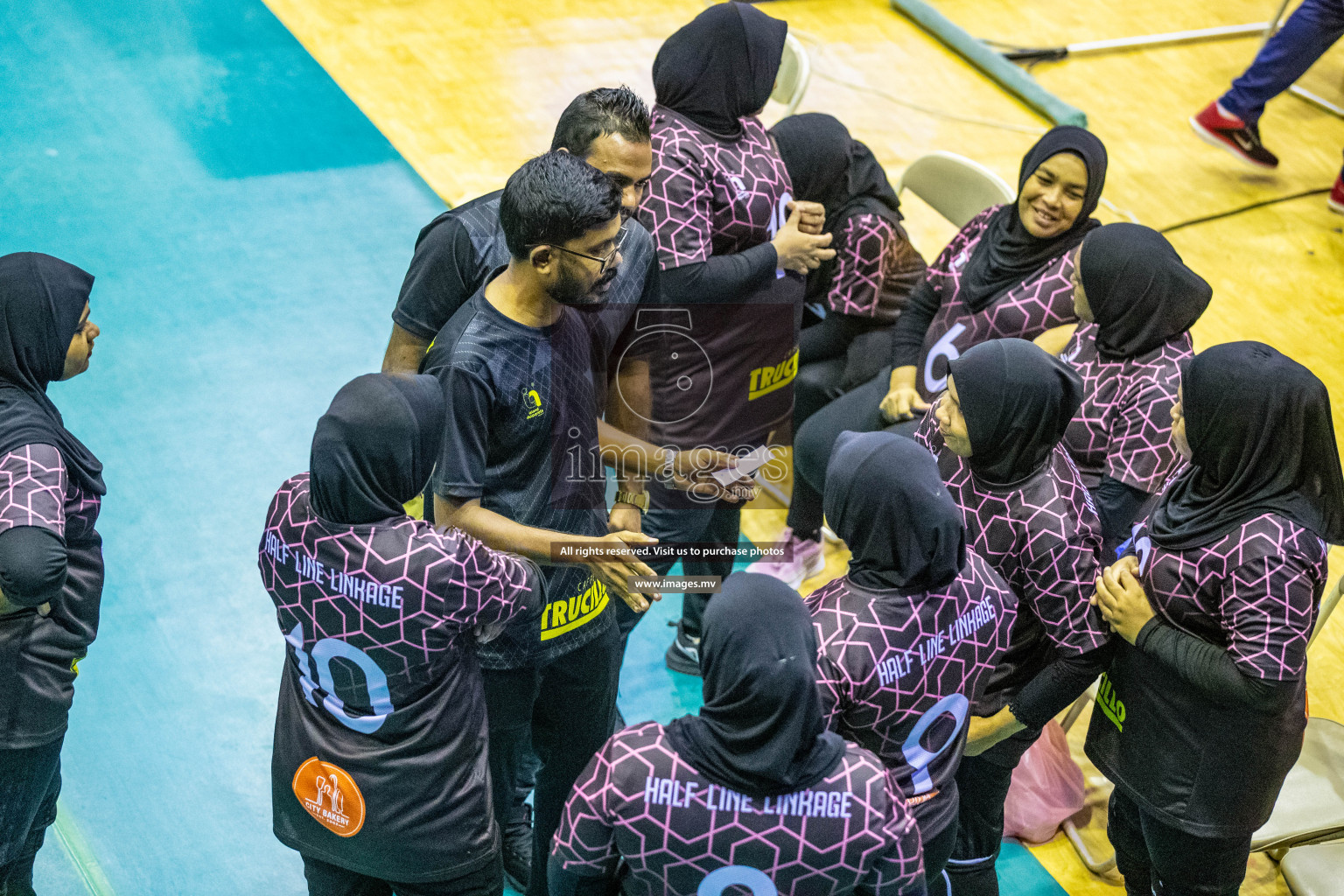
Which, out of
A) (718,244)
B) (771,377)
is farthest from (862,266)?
(718,244)

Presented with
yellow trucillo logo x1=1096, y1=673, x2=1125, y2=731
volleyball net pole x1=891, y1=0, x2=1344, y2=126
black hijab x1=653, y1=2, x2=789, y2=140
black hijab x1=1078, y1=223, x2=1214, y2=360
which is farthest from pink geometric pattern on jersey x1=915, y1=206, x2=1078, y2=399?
volleyball net pole x1=891, y1=0, x2=1344, y2=126

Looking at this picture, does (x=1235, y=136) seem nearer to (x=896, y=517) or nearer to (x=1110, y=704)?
(x=1110, y=704)

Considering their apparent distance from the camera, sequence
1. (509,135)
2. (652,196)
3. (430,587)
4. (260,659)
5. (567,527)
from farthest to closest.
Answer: (509,135) → (260,659) → (652,196) → (567,527) → (430,587)

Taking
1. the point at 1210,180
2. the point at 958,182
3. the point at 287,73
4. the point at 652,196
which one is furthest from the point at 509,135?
the point at 1210,180

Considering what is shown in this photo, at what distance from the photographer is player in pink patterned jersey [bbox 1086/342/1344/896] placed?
247 centimetres

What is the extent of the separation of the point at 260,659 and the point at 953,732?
7.54ft

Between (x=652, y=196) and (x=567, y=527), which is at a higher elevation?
(x=652, y=196)

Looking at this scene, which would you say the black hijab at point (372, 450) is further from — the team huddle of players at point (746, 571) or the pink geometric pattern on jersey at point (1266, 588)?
the pink geometric pattern on jersey at point (1266, 588)

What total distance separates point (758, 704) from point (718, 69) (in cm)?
206

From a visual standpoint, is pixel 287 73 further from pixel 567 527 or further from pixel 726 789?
pixel 726 789

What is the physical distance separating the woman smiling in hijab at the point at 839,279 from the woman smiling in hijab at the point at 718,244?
392 millimetres

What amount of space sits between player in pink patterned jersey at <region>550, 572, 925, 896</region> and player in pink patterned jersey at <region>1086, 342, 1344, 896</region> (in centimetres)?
91

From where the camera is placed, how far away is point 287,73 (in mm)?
6578

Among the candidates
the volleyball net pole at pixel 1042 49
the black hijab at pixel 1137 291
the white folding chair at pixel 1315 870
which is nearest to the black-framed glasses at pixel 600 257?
the black hijab at pixel 1137 291
